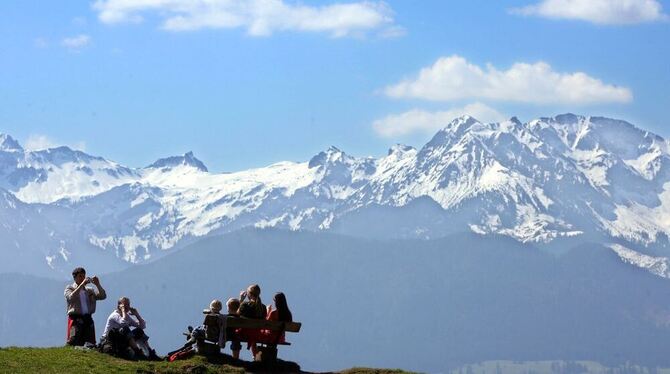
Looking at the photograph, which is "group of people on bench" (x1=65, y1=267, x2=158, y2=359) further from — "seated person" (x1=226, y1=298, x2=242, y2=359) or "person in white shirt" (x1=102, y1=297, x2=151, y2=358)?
"seated person" (x1=226, y1=298, x2=242, y2=359)

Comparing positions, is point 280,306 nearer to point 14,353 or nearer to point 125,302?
point 125,302

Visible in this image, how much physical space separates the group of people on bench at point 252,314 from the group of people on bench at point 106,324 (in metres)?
1.93

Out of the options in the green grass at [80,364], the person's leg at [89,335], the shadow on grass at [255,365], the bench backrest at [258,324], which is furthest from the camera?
the person's leg at [89,335]

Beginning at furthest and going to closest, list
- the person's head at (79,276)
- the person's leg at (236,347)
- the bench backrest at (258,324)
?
the person's leg at (236,347), the person's head at (79,276), the bench backrest at (258,324)

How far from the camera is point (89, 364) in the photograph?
36.4 m

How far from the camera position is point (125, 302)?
128 ft

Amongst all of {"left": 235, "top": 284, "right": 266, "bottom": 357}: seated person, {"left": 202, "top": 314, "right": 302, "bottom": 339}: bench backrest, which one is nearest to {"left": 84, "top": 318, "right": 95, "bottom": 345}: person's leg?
{"left": 202, "top": 314, "right": 302, "bottom": 339}: bench backrest

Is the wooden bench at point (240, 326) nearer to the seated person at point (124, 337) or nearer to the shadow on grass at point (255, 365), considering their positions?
the shadow on grass at point (255, 365)

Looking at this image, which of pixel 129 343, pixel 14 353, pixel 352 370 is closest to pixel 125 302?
pixel 129 343

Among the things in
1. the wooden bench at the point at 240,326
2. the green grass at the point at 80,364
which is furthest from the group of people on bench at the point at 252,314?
the green grass at the point at 80,364

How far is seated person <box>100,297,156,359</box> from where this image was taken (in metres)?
38.4

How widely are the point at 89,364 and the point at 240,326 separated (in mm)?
4451

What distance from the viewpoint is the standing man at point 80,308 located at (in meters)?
39.3

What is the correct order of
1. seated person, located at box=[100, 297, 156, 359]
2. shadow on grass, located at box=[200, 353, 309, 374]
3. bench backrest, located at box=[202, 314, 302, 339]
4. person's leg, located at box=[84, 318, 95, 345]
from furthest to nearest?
1. person's leg, located at box=[84, 318, 95, 345]
2. bench backrest, located at box=[202, 314, 302, 339]
3. seated person, located at box=[100, 297, 156, 359]
4. shadow on grass, located at box=[200, 353, 309, 374]
